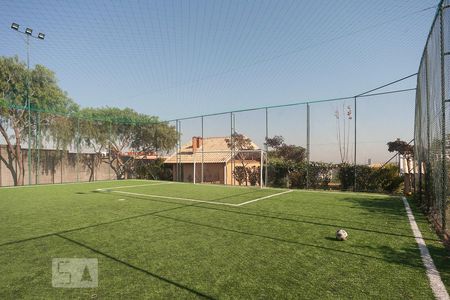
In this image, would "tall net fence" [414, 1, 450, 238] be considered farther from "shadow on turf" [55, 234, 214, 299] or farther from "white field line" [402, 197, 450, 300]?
"shadow on turf" [55, 234, 214, 299]

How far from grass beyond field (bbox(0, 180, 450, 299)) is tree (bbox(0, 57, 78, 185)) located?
13.4 metres

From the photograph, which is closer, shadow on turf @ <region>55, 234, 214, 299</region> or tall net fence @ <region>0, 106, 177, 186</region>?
shadow on turf @ <region>55, 234, 214, 299</region>

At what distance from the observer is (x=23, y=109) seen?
1800 centimetres

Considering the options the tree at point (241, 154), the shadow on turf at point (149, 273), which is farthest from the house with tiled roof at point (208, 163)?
the shadow on turf at point (149, 273)

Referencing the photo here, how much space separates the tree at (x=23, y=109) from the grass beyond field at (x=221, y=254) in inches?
526

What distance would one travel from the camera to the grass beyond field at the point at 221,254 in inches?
Result: 116

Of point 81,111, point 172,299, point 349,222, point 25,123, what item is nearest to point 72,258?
point 172,299

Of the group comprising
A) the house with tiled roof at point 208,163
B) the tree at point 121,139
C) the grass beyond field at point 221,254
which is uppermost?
the tree at point 121,139

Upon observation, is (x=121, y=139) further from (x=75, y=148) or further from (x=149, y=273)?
(x=149, y=273)

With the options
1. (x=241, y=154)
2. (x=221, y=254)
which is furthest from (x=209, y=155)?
(x=221, y=254)

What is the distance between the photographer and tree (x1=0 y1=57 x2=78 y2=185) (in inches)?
707

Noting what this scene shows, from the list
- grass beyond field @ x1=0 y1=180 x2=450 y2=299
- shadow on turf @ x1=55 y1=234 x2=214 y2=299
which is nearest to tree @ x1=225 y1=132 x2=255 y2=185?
grass beyond field @ x1=0 y1=180 x2=450 y2=299

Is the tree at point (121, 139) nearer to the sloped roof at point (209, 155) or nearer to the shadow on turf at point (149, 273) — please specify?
the sloped roof at point (209, 155)

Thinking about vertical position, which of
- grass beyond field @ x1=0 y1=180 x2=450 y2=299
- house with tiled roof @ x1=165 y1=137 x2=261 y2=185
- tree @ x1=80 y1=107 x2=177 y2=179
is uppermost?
tree @ x1=80 y1=107 x2=177 y2=179
